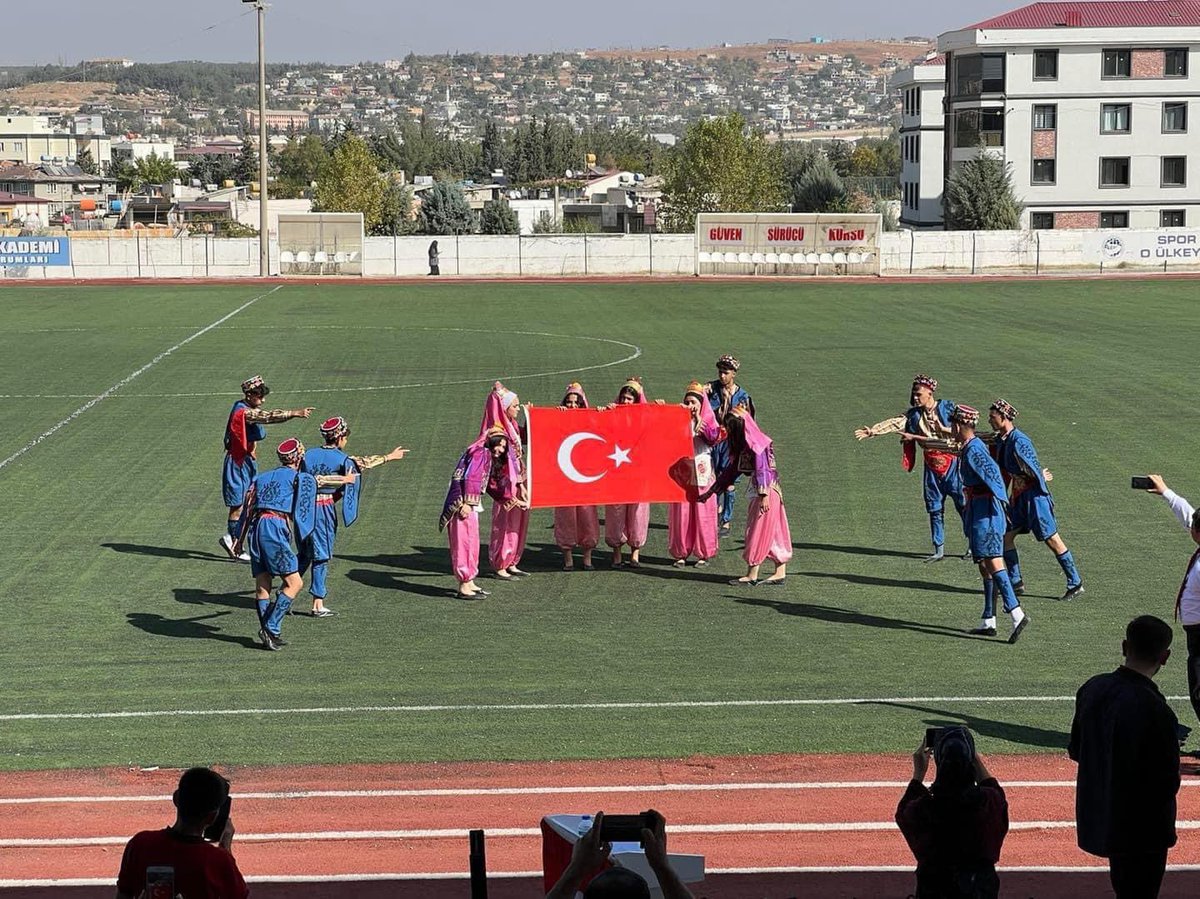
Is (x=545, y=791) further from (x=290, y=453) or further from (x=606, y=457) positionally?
(x=606, y=457)

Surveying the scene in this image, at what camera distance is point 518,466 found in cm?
1727

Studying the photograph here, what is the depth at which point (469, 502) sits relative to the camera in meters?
16.5

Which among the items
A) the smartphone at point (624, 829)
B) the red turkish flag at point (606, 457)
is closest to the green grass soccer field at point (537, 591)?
the red turkish flag at point (606, 457)

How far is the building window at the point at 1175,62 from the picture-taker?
279ft

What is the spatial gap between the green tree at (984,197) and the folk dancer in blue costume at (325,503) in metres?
69.3

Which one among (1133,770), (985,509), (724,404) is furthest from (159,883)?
(724,404)

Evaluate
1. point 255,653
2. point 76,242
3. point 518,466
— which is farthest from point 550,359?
point 76,242

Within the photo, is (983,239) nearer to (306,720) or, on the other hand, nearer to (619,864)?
(306,720)

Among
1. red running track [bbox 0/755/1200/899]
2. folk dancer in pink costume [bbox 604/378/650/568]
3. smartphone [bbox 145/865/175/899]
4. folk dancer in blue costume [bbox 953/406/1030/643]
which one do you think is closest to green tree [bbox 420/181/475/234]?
folk dancer in pink costume [bbox 604/378/650/568]

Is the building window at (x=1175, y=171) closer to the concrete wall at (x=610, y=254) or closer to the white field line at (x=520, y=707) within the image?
the concrete wall at (x=610, y=254)

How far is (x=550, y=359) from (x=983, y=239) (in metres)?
37.3

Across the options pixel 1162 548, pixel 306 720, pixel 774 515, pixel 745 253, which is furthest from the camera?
pixel 745 253

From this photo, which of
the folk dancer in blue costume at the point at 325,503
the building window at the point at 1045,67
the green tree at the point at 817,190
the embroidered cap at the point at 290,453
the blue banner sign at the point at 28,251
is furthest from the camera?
the green tree at the point at 817,190

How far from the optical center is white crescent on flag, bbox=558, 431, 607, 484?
17453 millimetres
